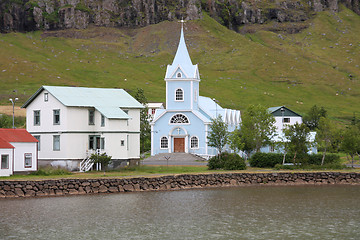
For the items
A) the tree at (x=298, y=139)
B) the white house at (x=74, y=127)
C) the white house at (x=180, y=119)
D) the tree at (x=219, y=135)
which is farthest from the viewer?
the white house at (x=180, y=119)

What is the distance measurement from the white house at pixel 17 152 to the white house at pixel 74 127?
4950 millimetres

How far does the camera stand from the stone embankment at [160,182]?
43750 mm

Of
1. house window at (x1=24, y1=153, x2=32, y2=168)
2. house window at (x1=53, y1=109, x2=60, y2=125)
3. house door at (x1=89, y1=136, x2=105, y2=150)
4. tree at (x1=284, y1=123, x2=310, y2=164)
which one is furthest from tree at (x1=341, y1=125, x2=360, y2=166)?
house window at (x1=24, y1=153, x2=32, y2=168)

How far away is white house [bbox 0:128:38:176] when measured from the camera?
46625mm

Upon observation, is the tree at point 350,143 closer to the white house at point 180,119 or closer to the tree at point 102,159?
the white house at point 180,119

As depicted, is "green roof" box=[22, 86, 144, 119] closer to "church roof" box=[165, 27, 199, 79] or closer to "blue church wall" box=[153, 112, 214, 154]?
"blue church wall" box=[153, 112, 214, 154]

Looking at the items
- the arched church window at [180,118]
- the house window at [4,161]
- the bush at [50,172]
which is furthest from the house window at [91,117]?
the arched church window at [180,118]

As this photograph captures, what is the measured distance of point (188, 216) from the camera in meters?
36.7

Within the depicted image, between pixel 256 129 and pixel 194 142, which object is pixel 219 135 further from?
pixel 194 142

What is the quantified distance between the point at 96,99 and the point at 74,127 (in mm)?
4220

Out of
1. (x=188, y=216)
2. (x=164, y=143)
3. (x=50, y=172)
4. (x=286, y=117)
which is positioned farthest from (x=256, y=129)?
(x=286, y=117)

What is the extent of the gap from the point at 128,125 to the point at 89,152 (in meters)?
4.86

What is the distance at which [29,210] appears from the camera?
3788 cm

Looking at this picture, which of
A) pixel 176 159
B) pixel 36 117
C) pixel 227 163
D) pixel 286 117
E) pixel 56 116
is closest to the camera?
pixel 56 116
